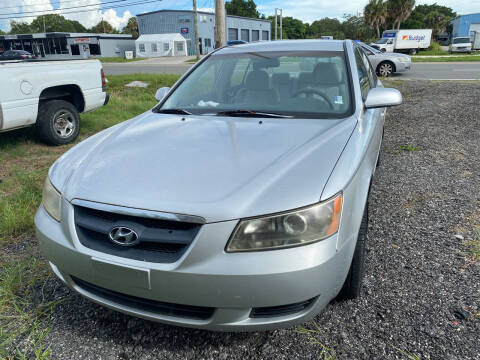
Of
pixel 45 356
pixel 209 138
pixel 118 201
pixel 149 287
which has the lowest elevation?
pixel 45 356

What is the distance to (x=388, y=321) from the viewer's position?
2.02m

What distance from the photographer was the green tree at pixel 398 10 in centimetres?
4878

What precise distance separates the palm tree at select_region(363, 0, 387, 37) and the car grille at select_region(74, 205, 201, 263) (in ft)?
190

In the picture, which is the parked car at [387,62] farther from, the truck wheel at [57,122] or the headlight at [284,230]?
the headlight at [284,230]

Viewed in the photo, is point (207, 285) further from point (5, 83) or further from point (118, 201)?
point (5, 83)

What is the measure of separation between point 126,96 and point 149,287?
29.3ft

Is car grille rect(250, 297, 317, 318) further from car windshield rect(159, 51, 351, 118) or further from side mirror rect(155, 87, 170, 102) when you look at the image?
side mirror rect(155, 87, 170, 102)

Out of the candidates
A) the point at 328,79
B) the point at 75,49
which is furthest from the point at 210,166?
the point at 75,49

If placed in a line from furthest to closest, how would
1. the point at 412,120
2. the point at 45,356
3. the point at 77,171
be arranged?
the point at 412,120 → the point at 77,171 → the point at 45,356

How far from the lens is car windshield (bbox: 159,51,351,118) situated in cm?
264

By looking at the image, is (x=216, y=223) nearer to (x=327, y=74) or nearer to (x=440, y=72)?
(x=327, y=74)

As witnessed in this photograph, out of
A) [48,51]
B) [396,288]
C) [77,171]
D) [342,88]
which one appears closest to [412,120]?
[342,88]

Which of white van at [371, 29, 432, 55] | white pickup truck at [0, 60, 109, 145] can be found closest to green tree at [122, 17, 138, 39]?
white van at [371, 29, 432, 55]

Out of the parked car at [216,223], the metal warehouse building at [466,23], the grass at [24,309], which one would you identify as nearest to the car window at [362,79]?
the parked car at [216,223]
